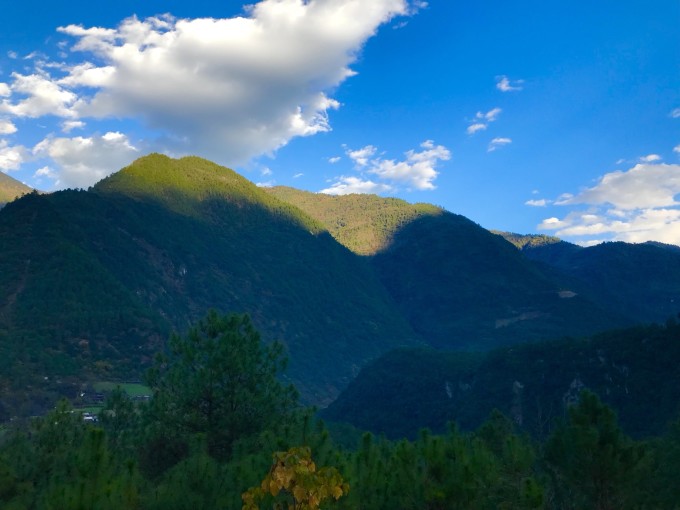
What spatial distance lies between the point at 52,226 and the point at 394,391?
4412 inches

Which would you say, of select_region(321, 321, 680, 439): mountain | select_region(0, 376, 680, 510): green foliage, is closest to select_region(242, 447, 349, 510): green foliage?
select_region(0, 376, 680, 510): green foliage

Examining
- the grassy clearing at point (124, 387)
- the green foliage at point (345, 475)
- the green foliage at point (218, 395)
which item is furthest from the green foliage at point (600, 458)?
the grassy clearing at point (124, 387)

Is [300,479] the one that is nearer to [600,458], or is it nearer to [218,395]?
[600,458]

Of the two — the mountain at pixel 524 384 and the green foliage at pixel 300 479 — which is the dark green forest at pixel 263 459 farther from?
the mountain at pixel 524 384

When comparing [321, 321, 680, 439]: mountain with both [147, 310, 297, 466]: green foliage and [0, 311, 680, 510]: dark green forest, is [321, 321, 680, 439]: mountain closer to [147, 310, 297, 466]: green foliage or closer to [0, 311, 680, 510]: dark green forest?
[147, 310, 297, 466]: green foliage

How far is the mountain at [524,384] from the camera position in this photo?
89744 mm

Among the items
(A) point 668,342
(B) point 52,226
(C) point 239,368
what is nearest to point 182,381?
(C) point 239,368

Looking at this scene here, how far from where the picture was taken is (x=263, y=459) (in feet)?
42.9

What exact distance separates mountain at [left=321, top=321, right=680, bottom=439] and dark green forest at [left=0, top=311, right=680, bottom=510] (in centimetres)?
3933

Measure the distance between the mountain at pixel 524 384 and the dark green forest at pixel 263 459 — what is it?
39.3m

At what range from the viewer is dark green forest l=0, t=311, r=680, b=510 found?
1051 cm

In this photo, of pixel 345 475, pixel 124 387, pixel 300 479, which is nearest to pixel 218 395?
pixel 345 475

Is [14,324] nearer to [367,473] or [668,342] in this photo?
[367,473]

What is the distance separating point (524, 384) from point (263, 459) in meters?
117
